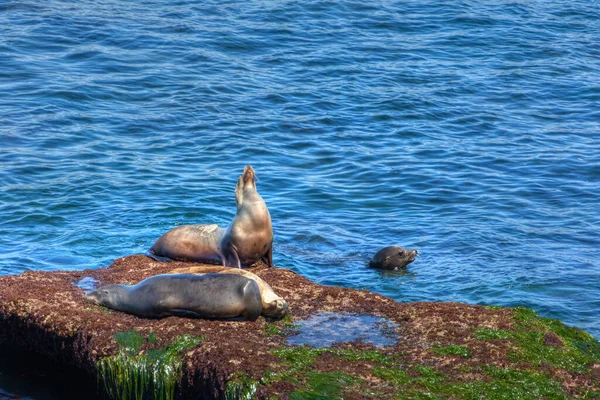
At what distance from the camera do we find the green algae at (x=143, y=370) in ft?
24.4

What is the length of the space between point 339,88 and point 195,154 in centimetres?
538

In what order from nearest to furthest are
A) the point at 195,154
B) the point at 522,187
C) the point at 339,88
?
1. the point at 522,187
2. the point at 195,154
3. the point at 339,88

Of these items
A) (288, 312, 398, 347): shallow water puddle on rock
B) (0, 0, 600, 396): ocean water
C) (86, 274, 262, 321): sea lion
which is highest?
(86, 274, 262, 321): sea lion

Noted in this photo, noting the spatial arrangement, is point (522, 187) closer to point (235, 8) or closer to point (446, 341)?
point (446, 341)

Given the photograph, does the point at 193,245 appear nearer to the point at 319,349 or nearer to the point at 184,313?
the point at 184,313

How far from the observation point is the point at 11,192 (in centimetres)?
1532

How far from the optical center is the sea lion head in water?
407 inches

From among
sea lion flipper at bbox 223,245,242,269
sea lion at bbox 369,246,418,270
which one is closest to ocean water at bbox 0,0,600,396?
sea lion at bbox 369,246,418,270

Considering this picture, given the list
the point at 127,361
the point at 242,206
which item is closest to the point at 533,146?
the point at 242,206

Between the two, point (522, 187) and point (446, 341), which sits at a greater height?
point (446, 341)

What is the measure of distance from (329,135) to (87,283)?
1040 cm

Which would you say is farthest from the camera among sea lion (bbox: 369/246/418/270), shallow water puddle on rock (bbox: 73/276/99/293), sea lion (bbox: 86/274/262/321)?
sea lion (bbox: 369/246/418/270)

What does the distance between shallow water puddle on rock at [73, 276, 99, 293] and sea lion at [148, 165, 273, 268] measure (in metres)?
1.26

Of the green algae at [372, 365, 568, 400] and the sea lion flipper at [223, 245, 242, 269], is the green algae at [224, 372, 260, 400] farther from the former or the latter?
the sea lion flipper at [223, 245, 242, 269]
